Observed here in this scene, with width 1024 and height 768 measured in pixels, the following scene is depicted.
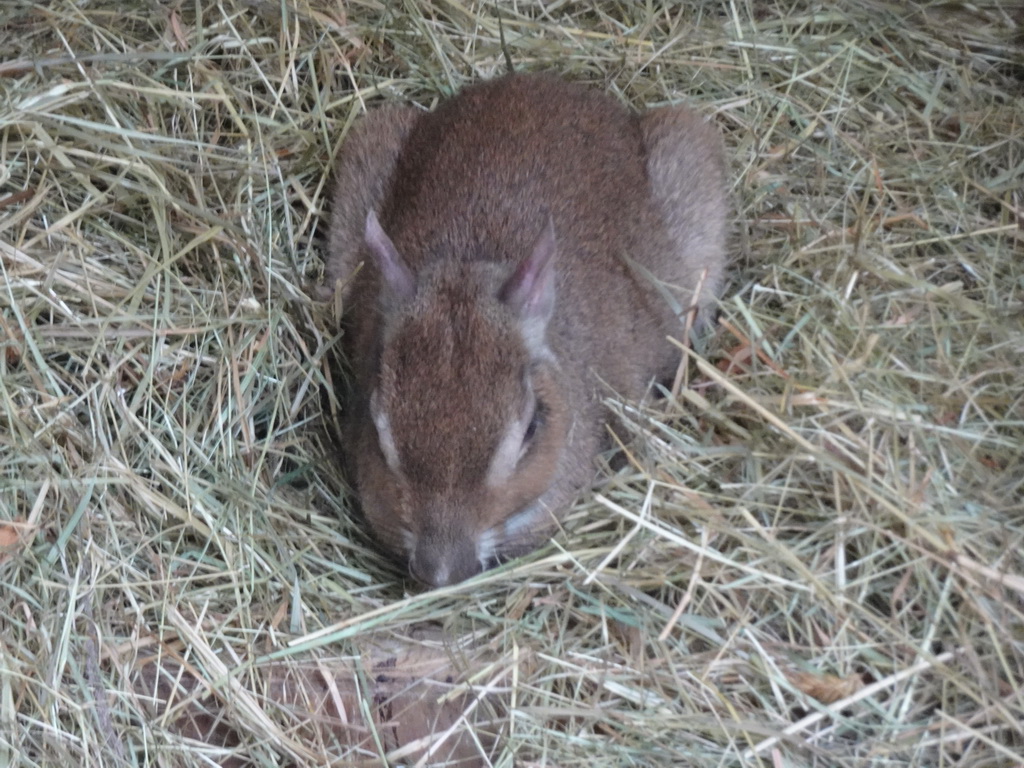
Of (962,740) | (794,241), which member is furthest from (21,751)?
(794,241)

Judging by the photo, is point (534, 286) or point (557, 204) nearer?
point (534, 286)

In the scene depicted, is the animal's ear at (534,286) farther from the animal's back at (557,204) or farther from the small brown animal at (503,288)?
the animal's back at (557,204)

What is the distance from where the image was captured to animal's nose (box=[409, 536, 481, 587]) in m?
3.26

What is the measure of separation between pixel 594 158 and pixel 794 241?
0.92 metres

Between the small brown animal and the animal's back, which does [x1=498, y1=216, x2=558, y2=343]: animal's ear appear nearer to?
the small brown animal

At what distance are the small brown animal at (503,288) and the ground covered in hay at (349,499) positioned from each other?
0.62 ft

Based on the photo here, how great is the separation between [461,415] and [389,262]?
685 millimetres

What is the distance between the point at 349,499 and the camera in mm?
4066

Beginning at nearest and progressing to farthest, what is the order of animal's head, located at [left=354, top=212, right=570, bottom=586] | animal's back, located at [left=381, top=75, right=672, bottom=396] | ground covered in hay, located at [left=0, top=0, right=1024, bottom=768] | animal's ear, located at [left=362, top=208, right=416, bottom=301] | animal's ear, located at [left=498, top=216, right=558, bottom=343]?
ground covered in hay, located at [left=0, top=0, right=1024, bottom=768]
animal's head, located at [left=354, top=212, right=570, bottom=586]
animal's ear, located at [left=498, top=216, right=558, bottom=343]
animal's ear, located at [left=362, top=208, right=416, bottom=301]
animal's back, located at [left=381, top=75, right=672, bottom=396]

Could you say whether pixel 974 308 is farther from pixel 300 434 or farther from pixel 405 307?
pixel 300 434

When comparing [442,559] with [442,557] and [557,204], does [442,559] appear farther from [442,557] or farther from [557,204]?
[557,204]

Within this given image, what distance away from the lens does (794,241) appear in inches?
168

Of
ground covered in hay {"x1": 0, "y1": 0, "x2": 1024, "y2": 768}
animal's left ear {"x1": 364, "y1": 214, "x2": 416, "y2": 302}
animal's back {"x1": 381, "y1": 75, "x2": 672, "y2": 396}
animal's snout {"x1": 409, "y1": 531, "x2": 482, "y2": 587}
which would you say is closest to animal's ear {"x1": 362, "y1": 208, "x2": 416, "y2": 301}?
animal's left ear {"x1": 364, "y1": 214, "x2": 416, "y2": 302}

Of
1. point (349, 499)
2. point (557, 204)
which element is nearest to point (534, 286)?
point (557, 204)
